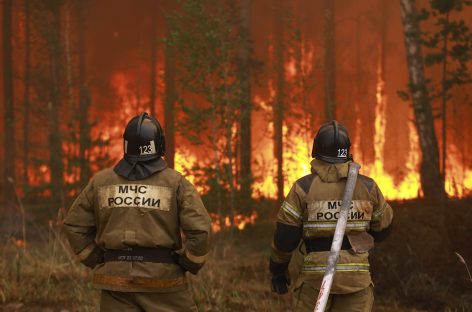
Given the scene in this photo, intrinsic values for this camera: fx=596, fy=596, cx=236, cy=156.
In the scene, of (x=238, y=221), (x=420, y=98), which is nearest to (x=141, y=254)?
(x=238, y=221)

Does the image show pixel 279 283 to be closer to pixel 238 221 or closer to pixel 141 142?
pixel 141 142

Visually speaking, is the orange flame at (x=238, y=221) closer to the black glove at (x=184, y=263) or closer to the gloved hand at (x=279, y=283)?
the gloved hand at (x=279, y=283)

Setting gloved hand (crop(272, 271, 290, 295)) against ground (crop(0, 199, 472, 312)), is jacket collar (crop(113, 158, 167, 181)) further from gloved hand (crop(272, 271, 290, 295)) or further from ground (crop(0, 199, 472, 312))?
ground (crop(0, 199, 472, 312))

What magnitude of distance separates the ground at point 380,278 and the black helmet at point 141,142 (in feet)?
9.76

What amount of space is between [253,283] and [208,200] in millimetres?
4286

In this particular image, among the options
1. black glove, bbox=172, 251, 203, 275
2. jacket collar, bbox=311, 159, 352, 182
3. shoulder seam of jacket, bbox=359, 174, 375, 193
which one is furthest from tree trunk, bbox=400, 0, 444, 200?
black glove, bbox=172, 251, 203, 275

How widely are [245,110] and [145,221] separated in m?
10.5

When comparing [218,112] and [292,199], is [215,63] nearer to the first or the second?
[218,112]

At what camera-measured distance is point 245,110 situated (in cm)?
1431

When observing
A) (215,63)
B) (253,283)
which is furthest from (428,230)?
(215,63)

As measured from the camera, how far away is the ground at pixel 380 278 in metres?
6.87

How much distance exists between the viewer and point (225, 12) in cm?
1441

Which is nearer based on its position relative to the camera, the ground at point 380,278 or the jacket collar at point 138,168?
the jacket collar at point 138,168

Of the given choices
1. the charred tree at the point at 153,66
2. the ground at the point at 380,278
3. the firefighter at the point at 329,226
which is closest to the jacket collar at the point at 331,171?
the firefighter at the point at 329,226
